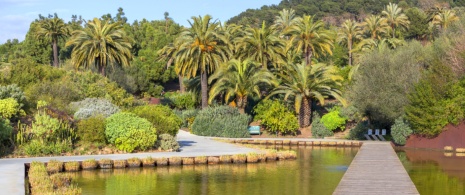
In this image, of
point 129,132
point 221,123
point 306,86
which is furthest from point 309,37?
point 129,132

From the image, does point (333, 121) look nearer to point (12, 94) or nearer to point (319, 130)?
point (319, 130)

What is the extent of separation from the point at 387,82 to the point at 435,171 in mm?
14223

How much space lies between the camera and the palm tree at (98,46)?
5759 centimetres

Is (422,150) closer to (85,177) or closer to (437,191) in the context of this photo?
(437,191)

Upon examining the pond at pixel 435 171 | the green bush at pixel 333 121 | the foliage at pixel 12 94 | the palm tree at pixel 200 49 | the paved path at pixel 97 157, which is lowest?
the pond at pixel 435 171

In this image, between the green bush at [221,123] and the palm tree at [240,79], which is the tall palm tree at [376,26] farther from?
the green bush at [221,123]

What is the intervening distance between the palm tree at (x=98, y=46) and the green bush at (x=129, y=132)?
25.1 metres

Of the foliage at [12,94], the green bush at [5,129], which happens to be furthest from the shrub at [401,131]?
the green bush at [5,129]

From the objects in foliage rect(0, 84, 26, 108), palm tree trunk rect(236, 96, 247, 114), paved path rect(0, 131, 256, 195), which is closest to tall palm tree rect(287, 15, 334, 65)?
palm tree trunk rect(236, 96, 247, 114)

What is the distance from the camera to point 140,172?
90.2 feet

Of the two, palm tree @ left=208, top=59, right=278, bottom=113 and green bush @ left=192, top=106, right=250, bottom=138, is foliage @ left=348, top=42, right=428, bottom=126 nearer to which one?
green bush @ left=192, top=106, right=250, bottom=138

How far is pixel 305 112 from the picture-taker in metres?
52.6

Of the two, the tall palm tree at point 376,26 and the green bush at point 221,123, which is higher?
the tall palm tree at point 376,26

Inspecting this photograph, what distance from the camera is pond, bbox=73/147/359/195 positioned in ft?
74.7
